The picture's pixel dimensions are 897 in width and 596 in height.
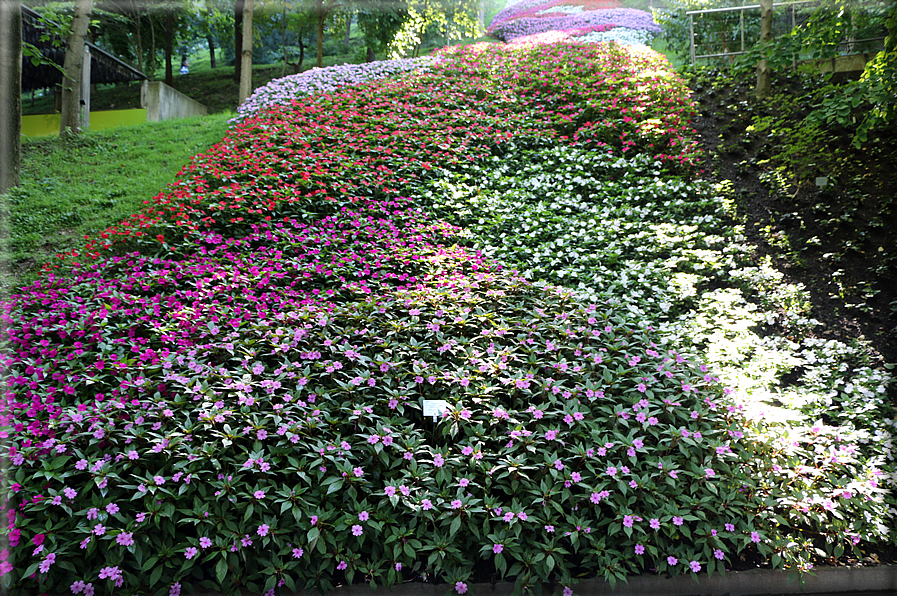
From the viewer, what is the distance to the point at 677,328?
3.86 m

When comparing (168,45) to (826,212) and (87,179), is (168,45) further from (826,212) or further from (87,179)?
(826,212)

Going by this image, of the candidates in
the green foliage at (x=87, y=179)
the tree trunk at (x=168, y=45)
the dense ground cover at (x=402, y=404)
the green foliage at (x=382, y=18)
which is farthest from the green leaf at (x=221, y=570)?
the tree trunk at (x=168, y=45)

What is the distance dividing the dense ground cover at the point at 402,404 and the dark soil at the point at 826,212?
1.35 ft

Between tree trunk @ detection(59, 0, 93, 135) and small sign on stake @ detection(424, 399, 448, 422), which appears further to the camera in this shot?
tree trunk @ detection(59, 0, 93, 135)

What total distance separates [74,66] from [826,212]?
11509 mm

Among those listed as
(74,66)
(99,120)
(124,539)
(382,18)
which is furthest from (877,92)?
(99,120)

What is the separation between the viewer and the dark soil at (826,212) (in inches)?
170

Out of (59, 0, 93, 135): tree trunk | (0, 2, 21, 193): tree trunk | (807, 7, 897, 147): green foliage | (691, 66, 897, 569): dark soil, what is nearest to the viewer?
(691, 66, 897, 569): dark soil

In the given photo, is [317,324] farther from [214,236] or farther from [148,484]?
[214,236]

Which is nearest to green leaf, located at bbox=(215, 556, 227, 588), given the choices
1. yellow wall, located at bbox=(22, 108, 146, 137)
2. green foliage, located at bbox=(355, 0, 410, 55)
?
yellow wall, located at bbox=(22, 108, 146, 137)

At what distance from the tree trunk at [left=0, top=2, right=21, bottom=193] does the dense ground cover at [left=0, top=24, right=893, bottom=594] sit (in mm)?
1665

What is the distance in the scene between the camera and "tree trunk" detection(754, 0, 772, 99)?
6.89m

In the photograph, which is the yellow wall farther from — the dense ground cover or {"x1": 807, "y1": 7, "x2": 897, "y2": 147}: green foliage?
{"x1": 807, "y1": 7, "x2": 897, "y2": 147}: green foliage

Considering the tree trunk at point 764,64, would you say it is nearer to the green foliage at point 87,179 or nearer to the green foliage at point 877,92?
the green foliage at point 877,92
